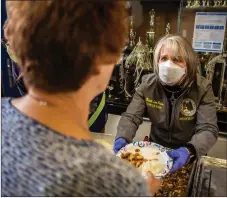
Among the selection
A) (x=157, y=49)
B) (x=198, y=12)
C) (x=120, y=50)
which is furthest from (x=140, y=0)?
(x=120, y=50)

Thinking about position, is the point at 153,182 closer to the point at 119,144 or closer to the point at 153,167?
the point at 153,167

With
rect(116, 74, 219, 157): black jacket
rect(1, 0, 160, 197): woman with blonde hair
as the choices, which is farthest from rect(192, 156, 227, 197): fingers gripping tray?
rect(1, 0, 160, 197): woman with blonde hair

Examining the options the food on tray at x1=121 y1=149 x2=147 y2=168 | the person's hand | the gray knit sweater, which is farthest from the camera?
the food on tray at x1=121 y1=149 x2=147 y2=168

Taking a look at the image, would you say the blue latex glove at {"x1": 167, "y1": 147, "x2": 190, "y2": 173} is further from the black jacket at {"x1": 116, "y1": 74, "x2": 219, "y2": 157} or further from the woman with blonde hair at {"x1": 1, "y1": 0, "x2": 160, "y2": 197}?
the woman with blonde hair at {"x1": 1, "y1": 0, "x2": 160, "y2": 197}

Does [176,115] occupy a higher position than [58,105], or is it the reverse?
[58,105]

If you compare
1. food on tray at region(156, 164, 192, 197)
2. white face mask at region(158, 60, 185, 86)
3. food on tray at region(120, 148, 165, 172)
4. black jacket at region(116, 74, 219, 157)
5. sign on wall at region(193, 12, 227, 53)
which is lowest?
food on tray at region(156, 164, 192, 197)

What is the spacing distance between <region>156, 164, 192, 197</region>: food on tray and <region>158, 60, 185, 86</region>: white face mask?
1.18 feet

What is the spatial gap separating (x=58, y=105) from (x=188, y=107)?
83cm

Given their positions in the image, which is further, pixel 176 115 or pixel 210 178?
pixel 176 115

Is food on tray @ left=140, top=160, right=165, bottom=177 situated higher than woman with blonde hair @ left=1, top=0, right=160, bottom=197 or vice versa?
woman with blonde hair @ left=1, top=0, right=160, bottom=197

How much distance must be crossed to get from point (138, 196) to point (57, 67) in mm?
258

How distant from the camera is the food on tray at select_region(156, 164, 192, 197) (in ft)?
2.61

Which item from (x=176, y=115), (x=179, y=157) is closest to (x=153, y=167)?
(x=179, y=157)

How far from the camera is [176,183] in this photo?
2.76 ft
